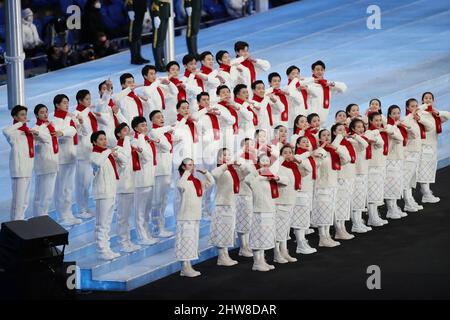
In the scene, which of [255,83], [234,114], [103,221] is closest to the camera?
[103,221]

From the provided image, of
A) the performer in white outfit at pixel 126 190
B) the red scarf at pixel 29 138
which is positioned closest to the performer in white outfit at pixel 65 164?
the red scarf at pixel 29 138

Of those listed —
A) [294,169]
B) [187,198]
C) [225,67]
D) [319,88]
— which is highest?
[225,67]

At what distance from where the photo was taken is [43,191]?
49.9ft

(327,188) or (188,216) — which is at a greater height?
(327,188)

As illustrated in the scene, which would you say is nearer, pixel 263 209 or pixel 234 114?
pixel 263 209

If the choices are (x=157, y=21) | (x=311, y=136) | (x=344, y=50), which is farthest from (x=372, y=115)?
(x=344, y=50)

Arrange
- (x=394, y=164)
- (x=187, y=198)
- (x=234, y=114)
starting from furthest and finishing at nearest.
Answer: (x=394, y=164)
(x=234, y=114)
(x=187, y=198)

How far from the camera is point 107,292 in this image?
14.0m

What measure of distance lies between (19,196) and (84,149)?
94 cm

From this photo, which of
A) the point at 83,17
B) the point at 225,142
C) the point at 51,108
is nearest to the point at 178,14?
the point at 83,17

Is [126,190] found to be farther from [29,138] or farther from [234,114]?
[234,114]

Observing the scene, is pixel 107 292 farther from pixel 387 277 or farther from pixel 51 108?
pixel 51 108
